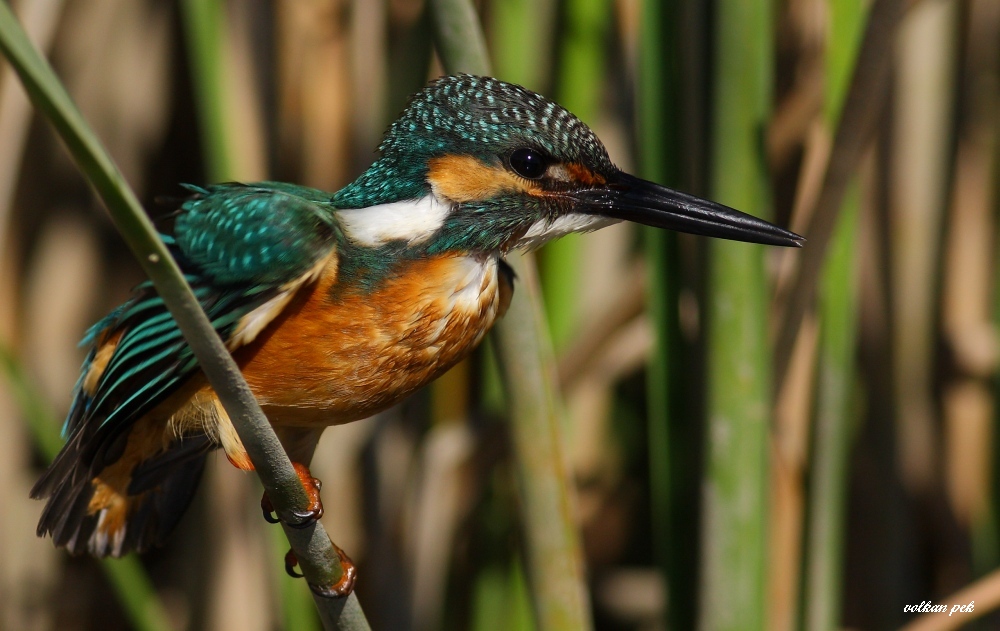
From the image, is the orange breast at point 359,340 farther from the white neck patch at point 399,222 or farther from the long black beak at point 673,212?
the long black beak at point 673,212

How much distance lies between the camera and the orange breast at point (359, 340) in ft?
4.29

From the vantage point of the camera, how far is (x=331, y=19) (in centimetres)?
217

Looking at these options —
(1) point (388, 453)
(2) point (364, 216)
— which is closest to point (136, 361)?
(2) point (364, 216)

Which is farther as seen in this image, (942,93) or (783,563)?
(942,93)

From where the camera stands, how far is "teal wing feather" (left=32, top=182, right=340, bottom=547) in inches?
50.5

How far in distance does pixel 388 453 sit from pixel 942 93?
148 centimetres

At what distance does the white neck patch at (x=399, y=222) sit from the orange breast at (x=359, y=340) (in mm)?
44

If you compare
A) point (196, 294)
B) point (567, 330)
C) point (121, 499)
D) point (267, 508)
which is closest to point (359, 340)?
point (196, 294)

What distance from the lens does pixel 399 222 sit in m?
1.36

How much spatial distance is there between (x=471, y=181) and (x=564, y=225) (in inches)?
5.7

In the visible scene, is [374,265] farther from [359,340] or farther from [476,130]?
[476,130]

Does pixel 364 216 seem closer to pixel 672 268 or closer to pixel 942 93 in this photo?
pixel 672 268

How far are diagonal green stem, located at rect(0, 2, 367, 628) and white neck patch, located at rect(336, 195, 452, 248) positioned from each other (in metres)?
0.43

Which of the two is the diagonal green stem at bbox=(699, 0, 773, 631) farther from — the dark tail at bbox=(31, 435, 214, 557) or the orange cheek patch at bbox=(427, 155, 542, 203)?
the dark tail at bbox=(31, 435, 214, 557)
